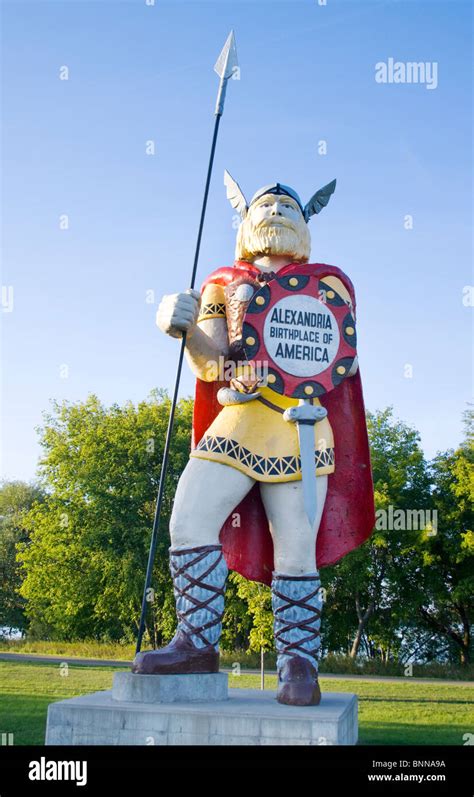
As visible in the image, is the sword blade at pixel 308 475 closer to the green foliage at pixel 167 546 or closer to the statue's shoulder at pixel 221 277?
the statue's shoulder at pixel 221 277

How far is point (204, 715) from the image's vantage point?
418 cm

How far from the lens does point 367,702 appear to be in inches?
395

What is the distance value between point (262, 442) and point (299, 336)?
0.77 meters

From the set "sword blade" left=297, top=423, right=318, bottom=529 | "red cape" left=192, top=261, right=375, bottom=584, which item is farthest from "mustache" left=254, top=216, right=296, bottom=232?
"sword blade" left=297, top=423, right=318, bottom=529

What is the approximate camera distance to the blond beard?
17.6 ft

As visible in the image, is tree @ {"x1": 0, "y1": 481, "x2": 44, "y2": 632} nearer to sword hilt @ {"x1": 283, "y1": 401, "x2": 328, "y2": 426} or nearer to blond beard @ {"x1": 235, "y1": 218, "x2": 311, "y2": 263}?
blond beard @ {"x1": 235, "y1": 218, "x2": 311, "y2": 263}

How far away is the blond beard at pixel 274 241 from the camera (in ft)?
17.6

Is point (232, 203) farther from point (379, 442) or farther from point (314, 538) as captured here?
point (379, 442)

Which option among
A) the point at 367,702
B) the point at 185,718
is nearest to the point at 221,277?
the point at 185,718

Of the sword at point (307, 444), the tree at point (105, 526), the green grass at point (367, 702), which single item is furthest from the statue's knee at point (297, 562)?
the tree at point (105, 526)

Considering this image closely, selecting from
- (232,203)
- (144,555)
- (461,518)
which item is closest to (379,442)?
(461,518)

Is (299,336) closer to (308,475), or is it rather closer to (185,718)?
(308,475)

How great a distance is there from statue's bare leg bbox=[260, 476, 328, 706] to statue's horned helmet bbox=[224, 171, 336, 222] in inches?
81.6
